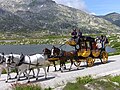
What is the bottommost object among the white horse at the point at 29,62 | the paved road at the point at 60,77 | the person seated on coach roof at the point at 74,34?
the paved road at the point at 60,77

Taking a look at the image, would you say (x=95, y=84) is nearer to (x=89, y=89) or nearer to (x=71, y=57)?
(x=89, y=89)

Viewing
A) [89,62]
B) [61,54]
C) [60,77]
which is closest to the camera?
[60,77]

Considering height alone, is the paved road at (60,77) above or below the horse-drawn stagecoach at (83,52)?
below

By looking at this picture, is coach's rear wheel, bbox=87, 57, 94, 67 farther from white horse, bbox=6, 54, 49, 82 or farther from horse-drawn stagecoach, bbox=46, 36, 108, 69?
white horse, bbox=6, 54, 49, 82

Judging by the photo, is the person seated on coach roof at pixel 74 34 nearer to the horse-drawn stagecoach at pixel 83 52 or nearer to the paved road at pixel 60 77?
the horse-drawn stagecoach at pixel 83 52

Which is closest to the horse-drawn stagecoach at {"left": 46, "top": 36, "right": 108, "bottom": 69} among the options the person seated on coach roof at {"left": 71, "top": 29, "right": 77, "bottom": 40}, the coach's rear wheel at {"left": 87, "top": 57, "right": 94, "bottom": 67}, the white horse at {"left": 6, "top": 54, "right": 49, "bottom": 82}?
the coach's rear wheel at {"left": 87, "top": 57, "right": 94, "bottom": 67}

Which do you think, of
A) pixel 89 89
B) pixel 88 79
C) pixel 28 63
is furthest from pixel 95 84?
pixel 28 63

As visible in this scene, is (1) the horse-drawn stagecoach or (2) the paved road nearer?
(2) the paved road

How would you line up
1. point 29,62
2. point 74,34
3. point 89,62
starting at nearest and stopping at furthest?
1. point 29,62
2. point 74,34
3. point 89,62

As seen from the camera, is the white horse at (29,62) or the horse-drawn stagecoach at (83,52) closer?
the white horse at (29,62)

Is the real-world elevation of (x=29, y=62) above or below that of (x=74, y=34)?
below

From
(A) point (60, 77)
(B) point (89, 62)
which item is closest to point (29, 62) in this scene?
(A) point (60, 77)

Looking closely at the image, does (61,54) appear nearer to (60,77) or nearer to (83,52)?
(83,52)

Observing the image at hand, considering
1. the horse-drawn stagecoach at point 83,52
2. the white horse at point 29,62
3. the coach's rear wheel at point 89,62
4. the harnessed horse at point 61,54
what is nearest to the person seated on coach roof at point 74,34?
the horse-drawn stagecoach at point 83,52
